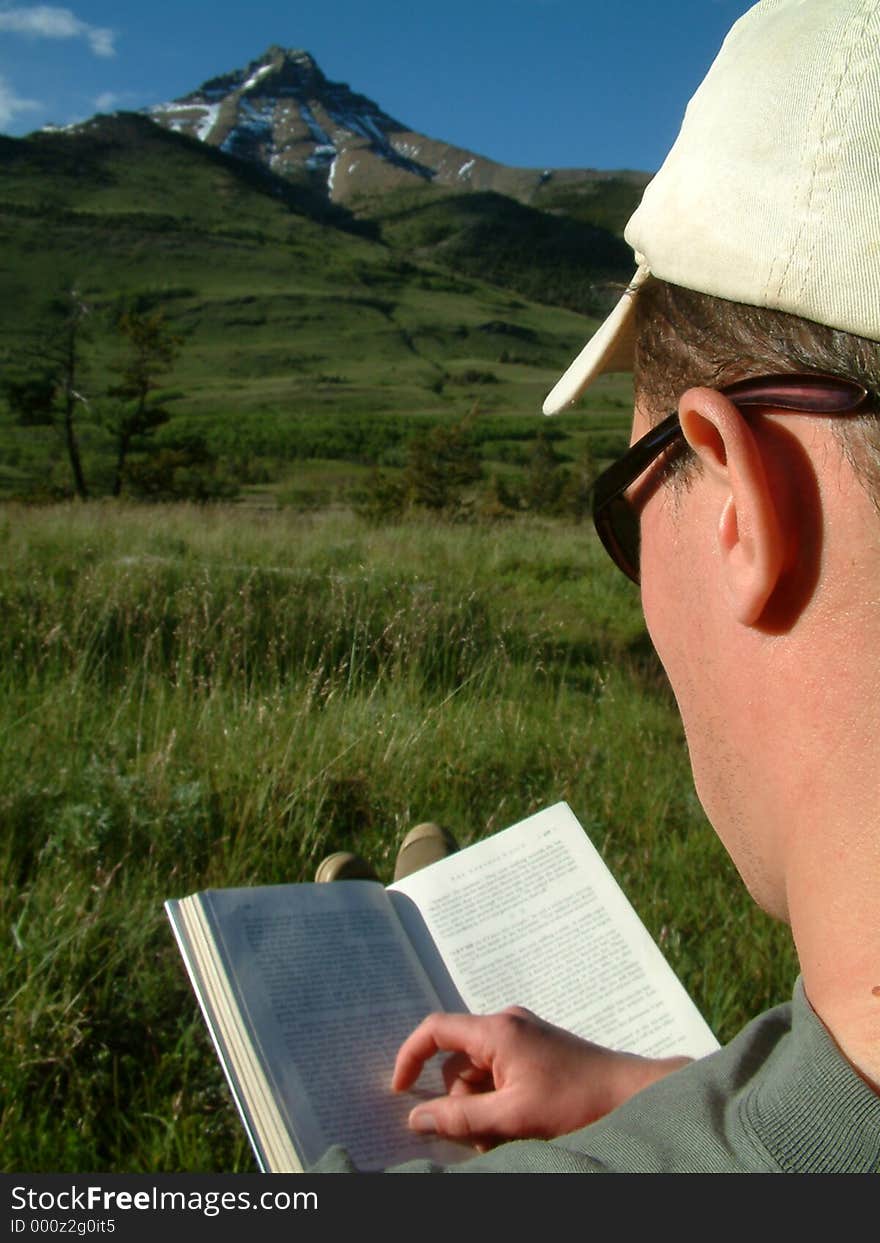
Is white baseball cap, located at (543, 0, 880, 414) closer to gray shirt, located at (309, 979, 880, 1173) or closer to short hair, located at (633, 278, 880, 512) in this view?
short hair, located at (633, 278, 880, 512)

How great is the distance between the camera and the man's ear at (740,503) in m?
0.84

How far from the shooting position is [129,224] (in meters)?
126

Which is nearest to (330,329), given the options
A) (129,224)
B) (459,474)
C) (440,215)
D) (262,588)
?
(129,224)

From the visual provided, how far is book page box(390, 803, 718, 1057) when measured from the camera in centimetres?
170

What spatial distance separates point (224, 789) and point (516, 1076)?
193 centimetres

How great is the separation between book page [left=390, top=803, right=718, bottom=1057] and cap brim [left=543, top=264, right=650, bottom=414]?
0.80m

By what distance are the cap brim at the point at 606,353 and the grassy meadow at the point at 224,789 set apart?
1.46 m

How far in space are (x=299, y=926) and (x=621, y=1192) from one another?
88 cm

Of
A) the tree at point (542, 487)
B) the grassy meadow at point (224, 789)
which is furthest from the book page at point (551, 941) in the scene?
the tree at point (542, 487)

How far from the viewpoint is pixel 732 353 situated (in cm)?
97

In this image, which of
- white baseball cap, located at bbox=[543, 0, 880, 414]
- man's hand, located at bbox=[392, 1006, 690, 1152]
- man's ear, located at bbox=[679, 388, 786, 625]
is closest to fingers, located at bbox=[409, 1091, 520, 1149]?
man's hand, located at bbox=[392, 1006, 690, 1152]

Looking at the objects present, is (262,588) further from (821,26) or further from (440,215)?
(440,215)

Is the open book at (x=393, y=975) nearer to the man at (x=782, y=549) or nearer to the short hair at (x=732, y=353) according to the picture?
the man at (x=782, y=549)

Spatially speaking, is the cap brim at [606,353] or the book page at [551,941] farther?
the book page at [551,941]
